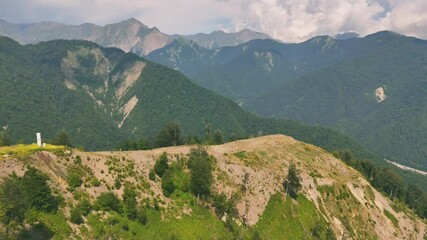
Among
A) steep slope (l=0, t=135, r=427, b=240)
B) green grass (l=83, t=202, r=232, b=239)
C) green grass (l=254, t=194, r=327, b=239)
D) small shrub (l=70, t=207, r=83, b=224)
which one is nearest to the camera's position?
small shrub (l=70, t=207, r=83, b=224)

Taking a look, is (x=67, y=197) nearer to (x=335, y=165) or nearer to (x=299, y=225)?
(x=299, y=225)

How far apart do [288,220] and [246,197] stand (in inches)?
505

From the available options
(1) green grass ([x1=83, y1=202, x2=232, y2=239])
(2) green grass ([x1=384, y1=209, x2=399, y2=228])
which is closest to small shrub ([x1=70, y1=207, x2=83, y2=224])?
(1) green grass ([x1=83, y1=202, x2=232, y2=239])

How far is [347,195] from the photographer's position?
129125 mm

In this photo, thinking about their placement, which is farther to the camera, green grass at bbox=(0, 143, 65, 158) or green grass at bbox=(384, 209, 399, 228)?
green grass at bbox=(384, 209, 399, 228)

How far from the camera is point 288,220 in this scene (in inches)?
4139

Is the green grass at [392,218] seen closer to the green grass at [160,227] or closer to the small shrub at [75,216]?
the green grass at [160,227]

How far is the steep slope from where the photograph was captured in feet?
243

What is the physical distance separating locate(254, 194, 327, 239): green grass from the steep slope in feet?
0.98

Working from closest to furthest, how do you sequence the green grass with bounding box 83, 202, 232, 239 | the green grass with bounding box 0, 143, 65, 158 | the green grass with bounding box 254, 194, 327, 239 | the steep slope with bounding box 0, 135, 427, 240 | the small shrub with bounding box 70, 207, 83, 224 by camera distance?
1. the small shrub with bounding box 70, 207, 83, 224
2. the green grass with bounding box 83, 202, 232, 239
3. the green grass with bounding box 0, 143, 65, 158
4. the steep slope with bounding box 0, 135, 427, 240
5. the green grass with bounding box 254, 194, 327, 239

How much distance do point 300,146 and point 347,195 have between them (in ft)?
87.4

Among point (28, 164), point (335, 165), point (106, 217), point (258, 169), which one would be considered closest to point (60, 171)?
point (28, 164)

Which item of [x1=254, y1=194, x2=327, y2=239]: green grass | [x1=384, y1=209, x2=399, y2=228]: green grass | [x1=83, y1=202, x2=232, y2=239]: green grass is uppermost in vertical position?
[x1=83, y1=202, x2=232, y2=239]: green grass

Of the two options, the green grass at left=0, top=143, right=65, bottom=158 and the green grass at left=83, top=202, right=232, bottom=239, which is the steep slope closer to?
the green grass at left=83, top=202, right=232, bottom=239
